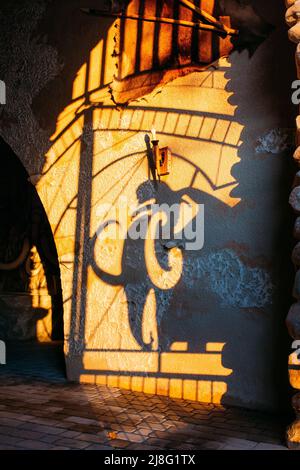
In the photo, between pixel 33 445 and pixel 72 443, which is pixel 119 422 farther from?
pixel 33 445

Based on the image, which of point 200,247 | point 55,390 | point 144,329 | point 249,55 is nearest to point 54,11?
point 249,55

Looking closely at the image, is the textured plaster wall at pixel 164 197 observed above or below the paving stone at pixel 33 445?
above

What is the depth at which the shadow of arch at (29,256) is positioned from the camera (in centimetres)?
809

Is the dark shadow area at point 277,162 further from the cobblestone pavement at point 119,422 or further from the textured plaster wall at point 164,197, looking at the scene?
the cobblestone pavement at point 119,422

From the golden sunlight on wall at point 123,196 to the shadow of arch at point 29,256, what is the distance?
113 inches

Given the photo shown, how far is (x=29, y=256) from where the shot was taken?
26.8 ft

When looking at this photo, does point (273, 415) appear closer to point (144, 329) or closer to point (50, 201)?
point (144, 329)

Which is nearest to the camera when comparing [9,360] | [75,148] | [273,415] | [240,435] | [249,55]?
[240,435]

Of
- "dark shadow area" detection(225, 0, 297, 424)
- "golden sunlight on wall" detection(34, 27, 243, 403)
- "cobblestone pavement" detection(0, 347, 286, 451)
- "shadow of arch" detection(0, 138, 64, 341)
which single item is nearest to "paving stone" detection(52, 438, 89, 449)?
"cobblestone pavement" detection(0, 347, 286, 451)

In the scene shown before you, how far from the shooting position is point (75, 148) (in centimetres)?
525

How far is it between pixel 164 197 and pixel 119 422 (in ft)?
6.82

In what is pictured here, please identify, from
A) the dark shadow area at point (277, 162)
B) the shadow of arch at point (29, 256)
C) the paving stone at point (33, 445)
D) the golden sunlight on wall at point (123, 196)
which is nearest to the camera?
the paving stone at point (33, 445)

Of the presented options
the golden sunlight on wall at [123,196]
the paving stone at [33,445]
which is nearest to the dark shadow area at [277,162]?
the golden sunlight on wall at [123,196]

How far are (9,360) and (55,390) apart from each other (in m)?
1.81
